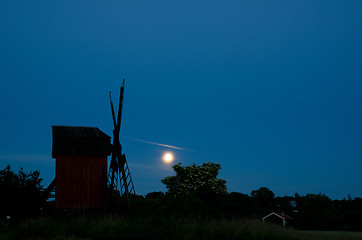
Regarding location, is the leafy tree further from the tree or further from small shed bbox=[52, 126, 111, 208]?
the tree

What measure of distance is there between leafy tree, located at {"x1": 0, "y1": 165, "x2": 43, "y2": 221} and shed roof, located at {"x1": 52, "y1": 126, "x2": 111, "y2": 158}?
362cm

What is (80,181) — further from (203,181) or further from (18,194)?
(203,181)

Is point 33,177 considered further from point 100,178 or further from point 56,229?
point 56,229

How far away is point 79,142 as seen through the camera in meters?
32.7

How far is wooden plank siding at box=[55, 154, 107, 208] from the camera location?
103 feet

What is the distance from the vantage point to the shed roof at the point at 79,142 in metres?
32.0

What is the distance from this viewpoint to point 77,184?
104 ft

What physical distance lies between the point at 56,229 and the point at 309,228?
127 ft

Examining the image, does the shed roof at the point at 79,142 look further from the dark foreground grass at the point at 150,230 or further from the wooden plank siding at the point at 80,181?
the dark foreground grass at the point at 150,230

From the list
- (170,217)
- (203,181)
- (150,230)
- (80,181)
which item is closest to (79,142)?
(80,181)

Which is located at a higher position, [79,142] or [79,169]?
[79,142]

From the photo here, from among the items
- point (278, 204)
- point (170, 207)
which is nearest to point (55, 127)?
point (170, 207)

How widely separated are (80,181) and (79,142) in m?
3.35

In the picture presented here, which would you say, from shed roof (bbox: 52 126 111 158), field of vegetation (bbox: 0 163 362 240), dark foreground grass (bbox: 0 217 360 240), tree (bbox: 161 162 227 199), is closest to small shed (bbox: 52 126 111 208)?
shed roof (bbox: 52 126 111 158)
